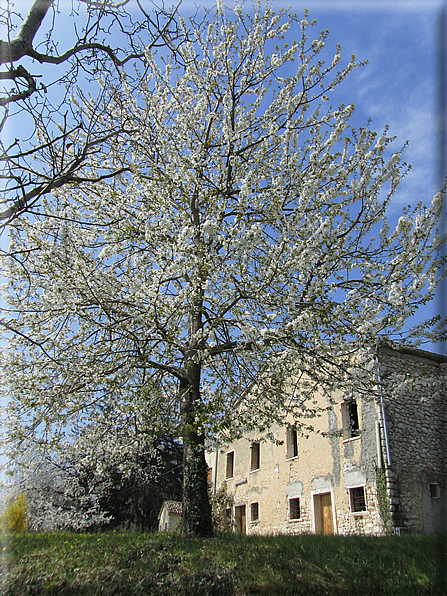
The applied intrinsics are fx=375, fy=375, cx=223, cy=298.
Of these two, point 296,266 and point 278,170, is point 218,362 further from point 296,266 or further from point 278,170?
point 278,170

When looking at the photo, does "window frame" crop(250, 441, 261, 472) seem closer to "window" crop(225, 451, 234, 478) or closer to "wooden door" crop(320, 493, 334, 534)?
"window" crop(225, 451, 234, 478)

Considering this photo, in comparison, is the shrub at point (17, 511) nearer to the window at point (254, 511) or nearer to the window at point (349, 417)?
the window at point (254, 511)

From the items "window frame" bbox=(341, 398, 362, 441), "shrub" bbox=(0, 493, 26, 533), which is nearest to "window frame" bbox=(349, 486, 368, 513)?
"window frame" bbox=(341, 398, 362, 441)

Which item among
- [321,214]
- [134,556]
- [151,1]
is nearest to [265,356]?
[321,214]

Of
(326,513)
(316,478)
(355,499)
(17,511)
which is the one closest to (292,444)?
(316,478)

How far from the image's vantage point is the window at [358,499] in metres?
12.5

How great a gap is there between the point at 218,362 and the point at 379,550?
4.46 m

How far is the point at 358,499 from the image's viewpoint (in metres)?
12.7

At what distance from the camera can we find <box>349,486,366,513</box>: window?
→ 1254cm

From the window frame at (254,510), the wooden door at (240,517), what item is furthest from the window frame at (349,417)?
the wooden door at (240,517)

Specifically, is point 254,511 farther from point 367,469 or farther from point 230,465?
point 367,469

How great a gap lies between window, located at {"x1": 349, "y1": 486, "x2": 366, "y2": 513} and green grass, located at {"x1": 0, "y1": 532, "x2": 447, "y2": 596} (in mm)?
6705

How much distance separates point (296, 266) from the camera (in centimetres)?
625

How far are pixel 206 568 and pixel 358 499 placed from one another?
9572 millimetres
